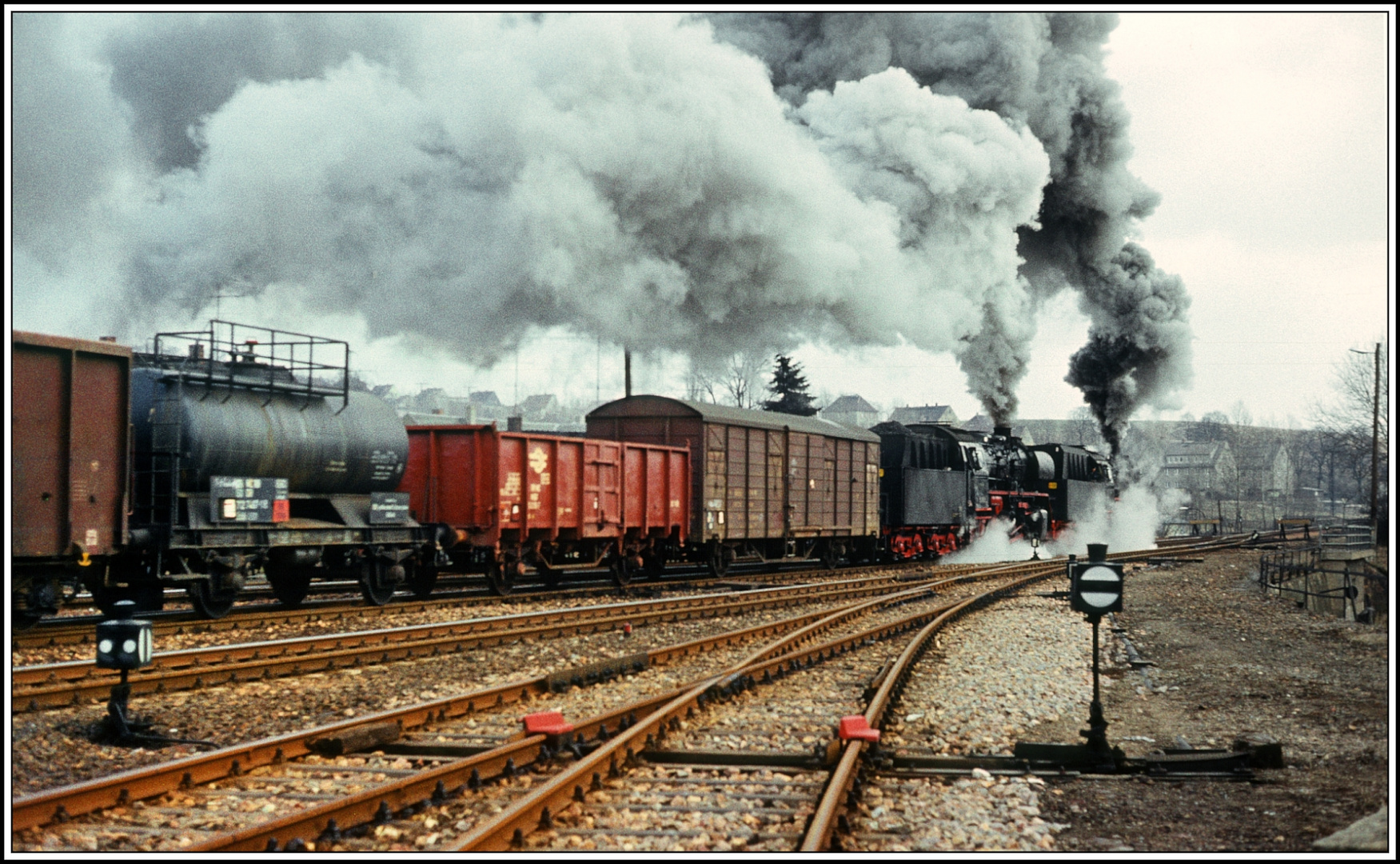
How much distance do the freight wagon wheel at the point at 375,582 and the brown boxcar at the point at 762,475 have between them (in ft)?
23.5

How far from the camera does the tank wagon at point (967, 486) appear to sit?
28859 mm

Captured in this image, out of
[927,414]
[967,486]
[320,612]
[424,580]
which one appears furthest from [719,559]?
[927,414]

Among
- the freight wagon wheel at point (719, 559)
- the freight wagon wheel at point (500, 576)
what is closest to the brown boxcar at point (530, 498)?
the freight wagon wheel at point (500, 576)

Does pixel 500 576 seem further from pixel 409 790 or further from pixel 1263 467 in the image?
pixel 1263 467

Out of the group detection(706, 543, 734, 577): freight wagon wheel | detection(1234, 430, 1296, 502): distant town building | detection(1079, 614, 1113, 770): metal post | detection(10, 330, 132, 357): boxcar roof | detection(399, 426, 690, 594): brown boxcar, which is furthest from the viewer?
detection(1234, 430, 1296, 502): distant town building

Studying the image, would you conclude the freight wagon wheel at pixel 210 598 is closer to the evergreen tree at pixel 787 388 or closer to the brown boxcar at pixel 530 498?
the brown boxcar at pixel 530 498

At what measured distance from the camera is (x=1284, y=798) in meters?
6.90

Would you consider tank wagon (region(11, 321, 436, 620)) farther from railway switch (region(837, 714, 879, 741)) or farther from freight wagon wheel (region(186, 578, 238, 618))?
railway switch (region(837, 714, 879, 741))

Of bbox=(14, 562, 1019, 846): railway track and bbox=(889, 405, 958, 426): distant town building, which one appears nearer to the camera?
bbox=(14, 562, 1019, 846): railway track

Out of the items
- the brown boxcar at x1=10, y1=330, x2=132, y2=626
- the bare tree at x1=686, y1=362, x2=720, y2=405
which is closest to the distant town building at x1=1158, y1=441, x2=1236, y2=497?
the bare tree at x1=686, y1=362, x2=720, y2=405

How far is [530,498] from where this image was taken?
17.4 m

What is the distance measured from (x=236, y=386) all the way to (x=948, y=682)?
8779 mm

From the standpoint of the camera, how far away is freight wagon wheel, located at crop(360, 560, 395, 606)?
15578 mm

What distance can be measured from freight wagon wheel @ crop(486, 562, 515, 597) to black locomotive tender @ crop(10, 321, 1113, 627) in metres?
0.87
